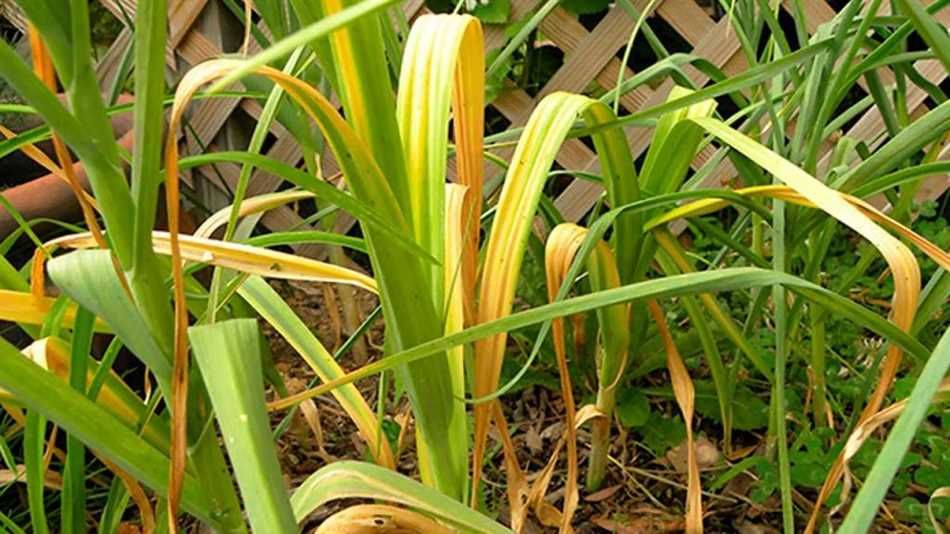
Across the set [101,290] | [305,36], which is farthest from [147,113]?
[305,36]

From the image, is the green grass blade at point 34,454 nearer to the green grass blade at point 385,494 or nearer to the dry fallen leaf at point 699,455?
the green grass blade at point 385,494

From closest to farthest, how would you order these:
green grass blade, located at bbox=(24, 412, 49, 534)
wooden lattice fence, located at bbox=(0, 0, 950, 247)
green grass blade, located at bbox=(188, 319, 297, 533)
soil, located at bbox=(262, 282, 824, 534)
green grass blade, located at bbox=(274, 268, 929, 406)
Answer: green grass blade, located at bbox=(188, 319, 297, 533)
green grass blade, located at bbox=(274, 268, 929, 406)
green grass blade, located at bbox=(24, 412, 49, 534)
soil, located at bbox=(262, 282, 824, 534)
wooden lattice fence, located at bbox=(0, 0, 950, 247)

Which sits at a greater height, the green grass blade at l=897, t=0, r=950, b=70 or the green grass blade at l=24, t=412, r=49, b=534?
the green grass blade at l=897, t=0, r=950, b=70

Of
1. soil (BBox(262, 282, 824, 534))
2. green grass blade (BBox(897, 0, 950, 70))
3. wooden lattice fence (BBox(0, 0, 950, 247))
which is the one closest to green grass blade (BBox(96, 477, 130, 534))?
soil (BBox(262, 282, 824, 534))

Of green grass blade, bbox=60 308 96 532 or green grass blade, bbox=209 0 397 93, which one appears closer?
green grass blade, bbox=209 0 397 93

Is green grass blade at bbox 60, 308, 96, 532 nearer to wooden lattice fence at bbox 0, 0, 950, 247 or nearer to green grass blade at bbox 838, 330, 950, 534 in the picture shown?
green grass blade at bbox 838, 330, 950, 534

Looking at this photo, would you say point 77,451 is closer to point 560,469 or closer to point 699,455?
point 560,469

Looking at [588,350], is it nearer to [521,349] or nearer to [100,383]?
[521,349]
